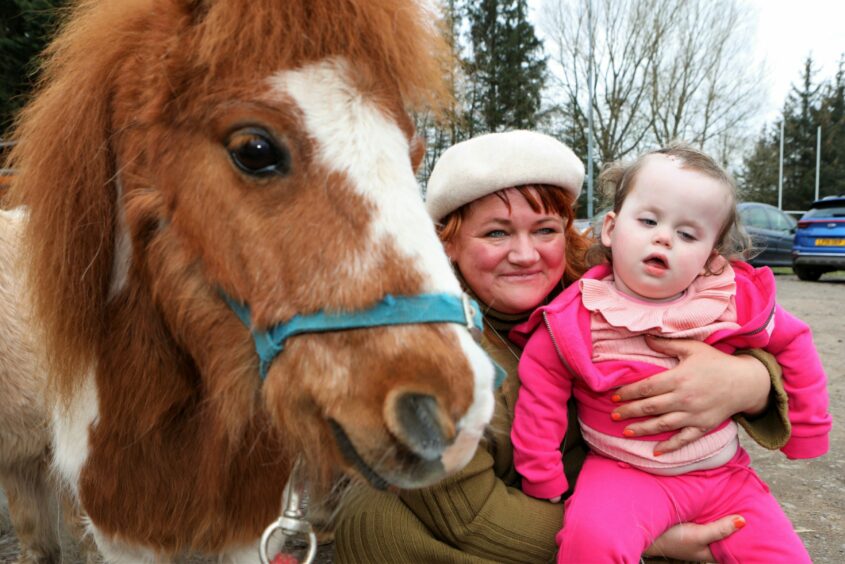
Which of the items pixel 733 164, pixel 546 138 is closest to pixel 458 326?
pixel 546 138

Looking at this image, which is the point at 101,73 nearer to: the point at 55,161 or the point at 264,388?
the point at 55,161

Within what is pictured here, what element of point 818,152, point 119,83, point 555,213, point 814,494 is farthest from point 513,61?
point 818,152

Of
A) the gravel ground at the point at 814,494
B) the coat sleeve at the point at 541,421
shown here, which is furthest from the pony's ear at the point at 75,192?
the gravel ground at the point at 814,494

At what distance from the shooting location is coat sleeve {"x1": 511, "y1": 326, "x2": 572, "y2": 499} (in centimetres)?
198

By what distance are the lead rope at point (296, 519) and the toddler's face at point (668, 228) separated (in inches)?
47.8

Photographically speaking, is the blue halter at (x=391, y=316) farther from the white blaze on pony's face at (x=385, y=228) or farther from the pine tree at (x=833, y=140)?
the pine tree at (x=833, y=140)

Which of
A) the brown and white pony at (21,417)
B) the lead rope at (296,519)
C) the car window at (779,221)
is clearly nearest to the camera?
the lead rope at (296,519)

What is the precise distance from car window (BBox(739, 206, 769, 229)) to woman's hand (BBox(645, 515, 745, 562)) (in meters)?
16.4

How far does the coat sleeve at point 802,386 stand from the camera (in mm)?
2041

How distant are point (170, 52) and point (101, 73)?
243 millimetres

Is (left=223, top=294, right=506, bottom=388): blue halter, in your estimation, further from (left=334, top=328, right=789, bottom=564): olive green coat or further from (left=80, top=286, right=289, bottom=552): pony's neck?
(left=334, top=328, right=789, bottom=564): olive green coat

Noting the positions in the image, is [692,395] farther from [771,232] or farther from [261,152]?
[771,232]

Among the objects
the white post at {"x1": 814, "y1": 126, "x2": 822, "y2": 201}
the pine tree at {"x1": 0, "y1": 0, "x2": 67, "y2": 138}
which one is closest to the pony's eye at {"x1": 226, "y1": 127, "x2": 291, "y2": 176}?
the pine tree at {"x1": 0, "y1": 0, "x2": 67, "y2": 138}

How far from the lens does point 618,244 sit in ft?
6.75
